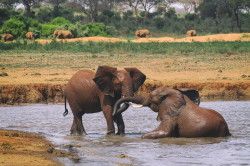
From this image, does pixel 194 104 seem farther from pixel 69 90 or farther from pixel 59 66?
pixel 59 66

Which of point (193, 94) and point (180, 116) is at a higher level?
point (193, 94)

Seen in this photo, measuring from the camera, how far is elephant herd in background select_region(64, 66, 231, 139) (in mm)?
9234

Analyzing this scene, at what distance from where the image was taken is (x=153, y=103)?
9500mm

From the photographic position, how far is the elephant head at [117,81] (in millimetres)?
9477

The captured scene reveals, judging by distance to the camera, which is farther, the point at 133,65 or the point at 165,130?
the point at 133,65

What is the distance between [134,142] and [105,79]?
1.19 metres

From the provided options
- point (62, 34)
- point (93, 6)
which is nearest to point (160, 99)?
point (62, 34)

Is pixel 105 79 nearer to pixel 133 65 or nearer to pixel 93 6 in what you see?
pixel 133 65

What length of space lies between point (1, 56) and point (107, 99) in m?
13.0

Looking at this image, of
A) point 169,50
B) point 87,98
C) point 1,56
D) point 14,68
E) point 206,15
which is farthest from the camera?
point 206,15

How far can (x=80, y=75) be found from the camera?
1021 centimetres

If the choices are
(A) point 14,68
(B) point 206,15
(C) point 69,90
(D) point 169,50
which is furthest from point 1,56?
(B) point 206,15

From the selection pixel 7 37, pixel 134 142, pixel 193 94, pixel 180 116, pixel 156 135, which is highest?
pixel 7 37

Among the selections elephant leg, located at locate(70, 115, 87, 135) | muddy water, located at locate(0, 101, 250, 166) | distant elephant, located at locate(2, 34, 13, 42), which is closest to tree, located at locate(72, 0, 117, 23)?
distant elephant, located at locate(2, 34, 13, 42)
